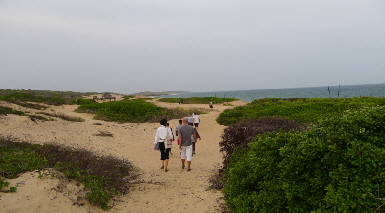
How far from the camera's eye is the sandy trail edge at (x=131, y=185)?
482cm

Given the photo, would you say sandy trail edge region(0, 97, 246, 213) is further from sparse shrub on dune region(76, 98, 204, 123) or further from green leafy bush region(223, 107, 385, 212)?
sparse shrub on dune region(76, 98, 204, 123)

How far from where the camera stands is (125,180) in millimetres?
6723

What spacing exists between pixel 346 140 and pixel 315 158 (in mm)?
449

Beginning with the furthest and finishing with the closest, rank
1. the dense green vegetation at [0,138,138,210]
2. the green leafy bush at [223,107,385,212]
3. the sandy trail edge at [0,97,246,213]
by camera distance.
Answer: the dense green vegetation at [0,138,138,210] < the sandy trail edge at [0,97,246,213] < the green leafy bush at [223,107,385,212]

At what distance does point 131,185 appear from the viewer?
6.81 metres

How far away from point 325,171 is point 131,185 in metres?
5.32

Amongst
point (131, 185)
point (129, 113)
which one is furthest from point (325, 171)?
point (129, 113)

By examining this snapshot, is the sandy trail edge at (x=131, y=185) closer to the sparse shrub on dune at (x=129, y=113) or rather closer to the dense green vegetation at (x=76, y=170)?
the dense green vegetation at (x=76, y=170)

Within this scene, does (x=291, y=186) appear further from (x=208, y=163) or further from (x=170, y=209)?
(x=208, y=163)

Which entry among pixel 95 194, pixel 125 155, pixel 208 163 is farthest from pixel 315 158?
pixel 125 155

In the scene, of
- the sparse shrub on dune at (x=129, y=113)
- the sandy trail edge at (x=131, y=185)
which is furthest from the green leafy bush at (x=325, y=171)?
the sparse shrub on dune at (x=129, y=113)

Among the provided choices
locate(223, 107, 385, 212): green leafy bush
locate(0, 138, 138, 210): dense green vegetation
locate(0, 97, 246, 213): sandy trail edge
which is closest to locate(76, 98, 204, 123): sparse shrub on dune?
locate(0, 97, 246, 213): sandy trail edge

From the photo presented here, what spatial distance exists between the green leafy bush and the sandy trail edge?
2206 mm

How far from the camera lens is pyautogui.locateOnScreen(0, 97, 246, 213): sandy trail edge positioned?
4.82 metres
